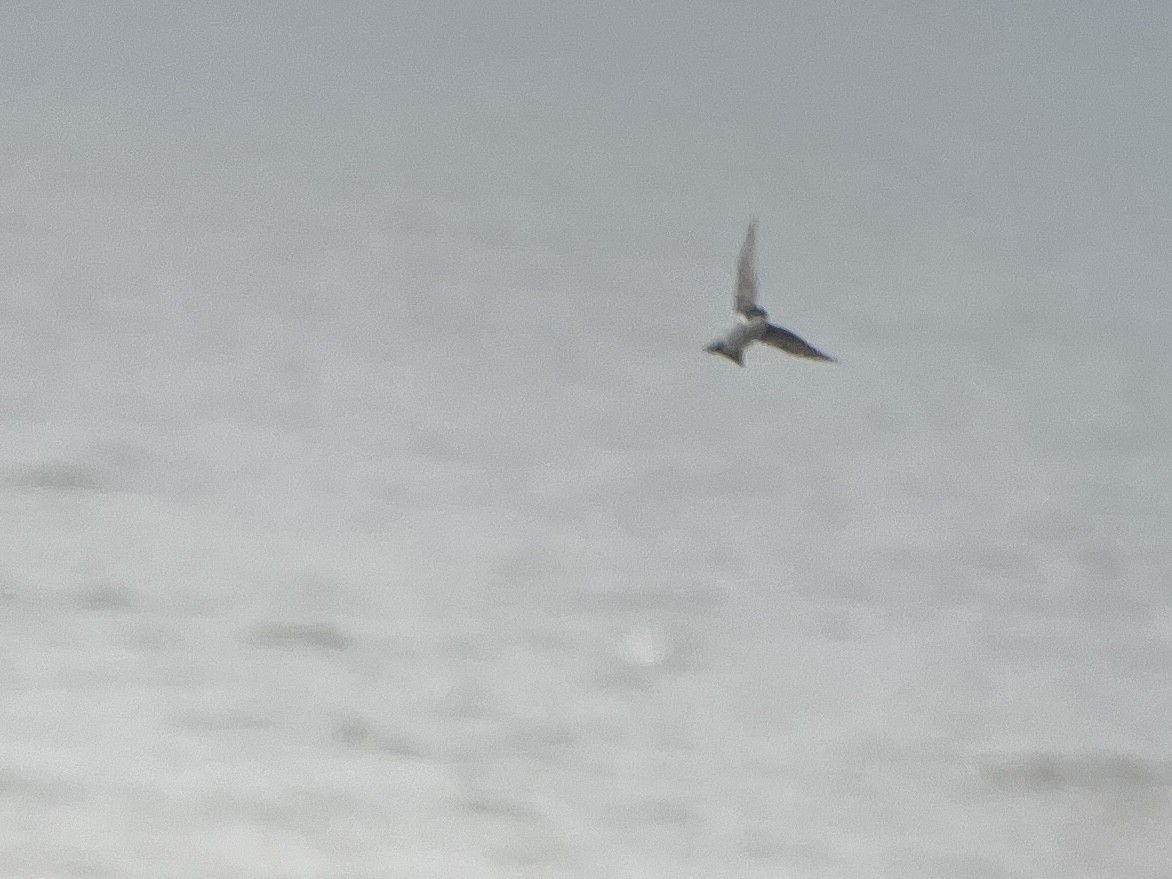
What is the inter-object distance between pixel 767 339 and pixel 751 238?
43.2 inches

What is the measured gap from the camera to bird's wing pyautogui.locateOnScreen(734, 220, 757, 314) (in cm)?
1584

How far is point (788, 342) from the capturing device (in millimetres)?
15852

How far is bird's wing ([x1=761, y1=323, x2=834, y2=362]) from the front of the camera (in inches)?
618

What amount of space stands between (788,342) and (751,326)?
0.49 metres

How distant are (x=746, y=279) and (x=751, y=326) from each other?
60 cm

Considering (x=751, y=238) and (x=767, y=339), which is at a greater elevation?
(x=751, y=238)

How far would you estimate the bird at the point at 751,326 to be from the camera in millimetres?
15438

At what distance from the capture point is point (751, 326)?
1558 centimetres

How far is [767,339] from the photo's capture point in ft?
51.9

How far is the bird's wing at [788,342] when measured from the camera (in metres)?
15.7

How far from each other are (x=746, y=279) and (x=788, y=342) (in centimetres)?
74

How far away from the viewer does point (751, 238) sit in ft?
53.2

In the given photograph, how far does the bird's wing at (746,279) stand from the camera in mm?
15836
